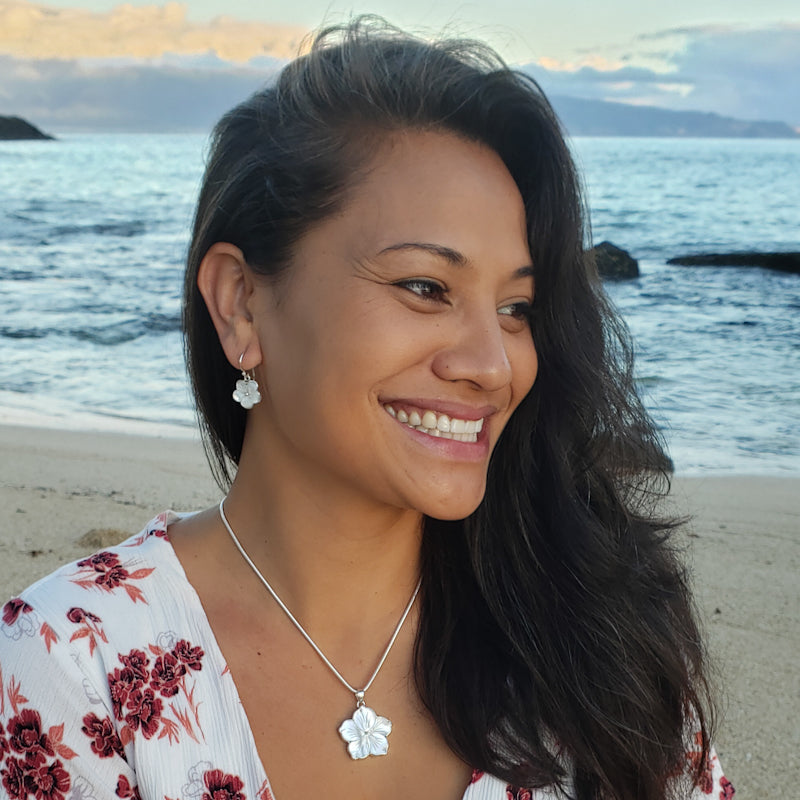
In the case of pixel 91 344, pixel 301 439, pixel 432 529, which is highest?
pixel 301 439

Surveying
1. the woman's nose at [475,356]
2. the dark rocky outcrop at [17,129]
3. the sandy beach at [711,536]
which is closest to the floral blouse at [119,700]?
the woman's nose at [475,356]

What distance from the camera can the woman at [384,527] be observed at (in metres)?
1.75

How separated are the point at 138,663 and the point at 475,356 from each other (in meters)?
0.78

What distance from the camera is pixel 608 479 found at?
2264mm

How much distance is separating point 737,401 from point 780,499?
11.1 feet

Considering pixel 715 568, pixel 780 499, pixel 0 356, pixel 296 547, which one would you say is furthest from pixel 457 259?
pixel 0 356

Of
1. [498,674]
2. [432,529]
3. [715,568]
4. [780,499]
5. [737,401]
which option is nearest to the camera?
[498,674]

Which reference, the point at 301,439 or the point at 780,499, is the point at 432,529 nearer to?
the point at 301,439

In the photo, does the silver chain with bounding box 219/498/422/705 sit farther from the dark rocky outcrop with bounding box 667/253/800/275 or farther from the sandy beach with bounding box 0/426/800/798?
the dark rocky outcrop with bounding box 667/253/800/275

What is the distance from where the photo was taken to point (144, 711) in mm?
1704

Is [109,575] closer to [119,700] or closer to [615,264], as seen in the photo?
[119,700]

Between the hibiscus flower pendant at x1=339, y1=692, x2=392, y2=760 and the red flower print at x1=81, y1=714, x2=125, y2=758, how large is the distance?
406mm

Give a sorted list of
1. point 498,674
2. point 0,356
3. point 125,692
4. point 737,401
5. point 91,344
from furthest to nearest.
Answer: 1. point 91,344
2. point 0,356
3. point 737,401
4. point 498,674
5. point 125,692

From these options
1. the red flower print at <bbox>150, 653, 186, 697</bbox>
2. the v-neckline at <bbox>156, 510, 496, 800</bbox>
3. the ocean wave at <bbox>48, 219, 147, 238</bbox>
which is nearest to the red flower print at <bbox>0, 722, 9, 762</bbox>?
the red flower print at <bbox>150, 653, 186, 697</bbox>
